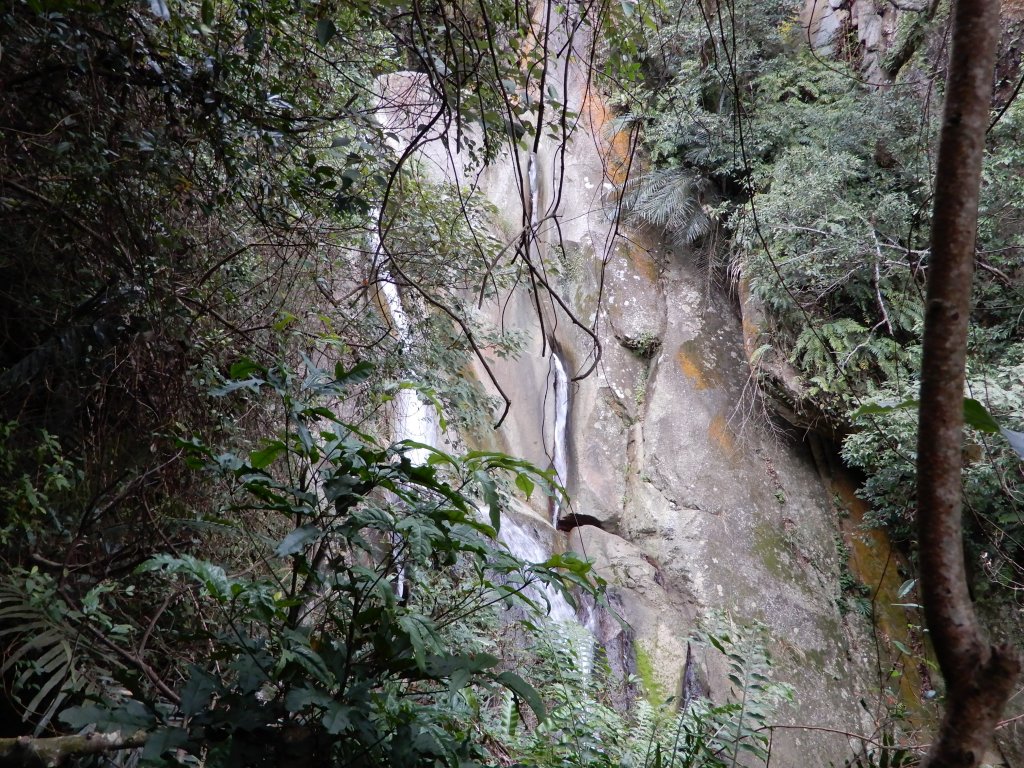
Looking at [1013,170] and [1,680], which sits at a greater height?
[1013,170]

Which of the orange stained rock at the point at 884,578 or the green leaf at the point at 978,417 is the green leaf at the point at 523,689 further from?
the orange stained rock at the point at 884,578

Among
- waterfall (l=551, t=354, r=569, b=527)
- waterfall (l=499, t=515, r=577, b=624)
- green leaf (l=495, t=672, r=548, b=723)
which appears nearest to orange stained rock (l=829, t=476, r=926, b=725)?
waterfall (l=499, t=515, r=577, b=624)

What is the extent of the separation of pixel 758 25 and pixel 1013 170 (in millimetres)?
3552

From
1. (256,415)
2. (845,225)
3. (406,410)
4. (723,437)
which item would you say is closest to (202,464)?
(256,415)

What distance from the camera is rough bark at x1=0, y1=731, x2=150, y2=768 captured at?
139cm

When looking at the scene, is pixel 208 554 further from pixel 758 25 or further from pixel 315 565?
pixel 758 25

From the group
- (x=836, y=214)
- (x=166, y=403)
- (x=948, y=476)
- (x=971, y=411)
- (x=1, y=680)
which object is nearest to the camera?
(x=948, y=476)

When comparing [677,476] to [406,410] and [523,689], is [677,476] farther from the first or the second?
[523,689]

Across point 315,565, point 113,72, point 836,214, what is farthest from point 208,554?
point 836,214

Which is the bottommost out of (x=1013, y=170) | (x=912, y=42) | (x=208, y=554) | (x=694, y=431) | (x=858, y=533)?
(x=208, y=554)

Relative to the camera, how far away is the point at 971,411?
32.4 inches

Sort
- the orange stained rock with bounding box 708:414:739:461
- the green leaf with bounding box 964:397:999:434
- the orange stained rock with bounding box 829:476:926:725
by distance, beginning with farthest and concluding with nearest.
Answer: the orange stained rock with bounding box 708:414:739:461
the orange stained rock with bounding box 829:476:926:725
the green leaf with bounding box 964:397:999:434

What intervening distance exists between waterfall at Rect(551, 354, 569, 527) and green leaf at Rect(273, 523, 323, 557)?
6.87 metres

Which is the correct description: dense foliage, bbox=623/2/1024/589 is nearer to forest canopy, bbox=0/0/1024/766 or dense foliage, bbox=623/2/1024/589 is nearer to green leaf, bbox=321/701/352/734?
forest canopy, bbox=0/0/1024/766
